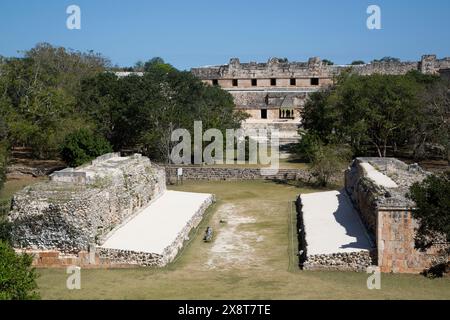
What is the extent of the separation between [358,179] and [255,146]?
594 inches

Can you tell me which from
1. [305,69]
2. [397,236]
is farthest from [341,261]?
[305,69]

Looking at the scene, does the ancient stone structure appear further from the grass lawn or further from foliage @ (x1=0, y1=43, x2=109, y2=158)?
foliage @ (x1=0, y1=43, x2=109, y2=158)

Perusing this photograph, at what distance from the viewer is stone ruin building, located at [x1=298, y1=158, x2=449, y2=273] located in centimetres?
1608

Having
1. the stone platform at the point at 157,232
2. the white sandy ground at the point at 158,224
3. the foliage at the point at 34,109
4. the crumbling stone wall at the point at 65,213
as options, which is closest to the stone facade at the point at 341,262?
the stone platform at the point at 157,232

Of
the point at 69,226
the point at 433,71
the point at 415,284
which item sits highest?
the point at 433,71

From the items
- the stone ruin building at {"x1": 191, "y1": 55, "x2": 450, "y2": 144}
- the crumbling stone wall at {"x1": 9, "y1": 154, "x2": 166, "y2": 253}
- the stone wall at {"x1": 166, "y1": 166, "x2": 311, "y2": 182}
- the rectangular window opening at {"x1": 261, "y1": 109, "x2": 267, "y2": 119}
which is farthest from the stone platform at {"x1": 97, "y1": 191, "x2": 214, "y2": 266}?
the rectangular window opening at {"x1": 261, "y1": 109, "x2": 267, "y2": 119}

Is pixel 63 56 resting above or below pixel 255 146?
above

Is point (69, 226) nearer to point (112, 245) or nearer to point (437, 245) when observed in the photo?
point (112, 245)

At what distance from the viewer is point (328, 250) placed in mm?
16938

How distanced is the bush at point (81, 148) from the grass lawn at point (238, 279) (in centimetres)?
1166

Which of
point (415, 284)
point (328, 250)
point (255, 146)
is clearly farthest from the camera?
point (255, 146)

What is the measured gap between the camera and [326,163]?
2945cm

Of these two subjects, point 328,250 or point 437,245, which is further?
point 328,250
